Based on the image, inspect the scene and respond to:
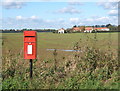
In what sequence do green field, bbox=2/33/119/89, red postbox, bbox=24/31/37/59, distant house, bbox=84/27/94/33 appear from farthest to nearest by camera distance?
1. distant house, bbox=84/27/94/33
2. green field, bbox=2/33/119/89
3. red postbox, bbox=24/31/37/59

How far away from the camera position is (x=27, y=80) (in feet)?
23.0

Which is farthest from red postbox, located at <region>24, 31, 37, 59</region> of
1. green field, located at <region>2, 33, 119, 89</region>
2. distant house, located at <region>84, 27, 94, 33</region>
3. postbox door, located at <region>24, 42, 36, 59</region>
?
distant house, located at <region>84, 27, 94, 33</region>

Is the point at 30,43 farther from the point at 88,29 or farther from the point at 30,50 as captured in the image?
the point at 88,29

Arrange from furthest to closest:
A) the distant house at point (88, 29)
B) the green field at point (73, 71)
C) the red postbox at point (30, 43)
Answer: the distant house at point (88, 29) → the green field at point (73, 71) → the red postbox at point (30, 43)

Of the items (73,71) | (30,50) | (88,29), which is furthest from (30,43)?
(88,29)

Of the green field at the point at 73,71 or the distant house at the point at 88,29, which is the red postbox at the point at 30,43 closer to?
the green field at the point at 73,71

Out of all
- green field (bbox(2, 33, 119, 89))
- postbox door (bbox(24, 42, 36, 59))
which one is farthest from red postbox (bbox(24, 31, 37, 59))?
green field (bbox(2, 33, 119, 89))

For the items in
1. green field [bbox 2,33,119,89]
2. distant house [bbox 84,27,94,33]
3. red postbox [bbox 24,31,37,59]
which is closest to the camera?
red postbox [bbox 24,31,37,59]

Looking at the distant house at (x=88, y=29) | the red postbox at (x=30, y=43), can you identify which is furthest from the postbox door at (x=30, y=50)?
the distant house at (x=88, y=29)

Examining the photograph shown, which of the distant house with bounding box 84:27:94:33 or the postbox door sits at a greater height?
the distant house with bounding box 84:27:94:33

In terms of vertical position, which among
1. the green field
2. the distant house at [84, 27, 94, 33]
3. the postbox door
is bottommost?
the green field

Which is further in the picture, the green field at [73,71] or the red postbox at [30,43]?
the green field at [73,71]

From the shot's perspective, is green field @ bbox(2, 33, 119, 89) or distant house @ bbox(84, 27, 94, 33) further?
distant house @ bbox(84, 27, 94, 33)

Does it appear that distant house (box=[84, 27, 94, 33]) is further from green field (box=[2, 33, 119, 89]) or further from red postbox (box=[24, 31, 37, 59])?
red postbox (box=[24, 31, 37, 59])
